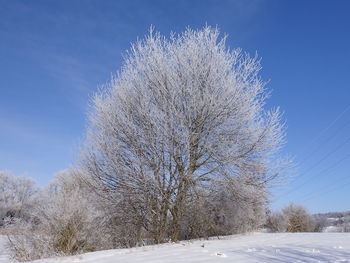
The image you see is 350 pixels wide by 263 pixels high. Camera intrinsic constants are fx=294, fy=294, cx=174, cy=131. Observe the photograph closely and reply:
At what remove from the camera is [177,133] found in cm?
906

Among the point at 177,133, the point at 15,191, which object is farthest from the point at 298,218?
the point at 15,191

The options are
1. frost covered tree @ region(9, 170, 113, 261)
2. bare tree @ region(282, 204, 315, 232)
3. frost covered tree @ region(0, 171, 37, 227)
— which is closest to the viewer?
frost covered tree @ region(9, 170, 113, 261)

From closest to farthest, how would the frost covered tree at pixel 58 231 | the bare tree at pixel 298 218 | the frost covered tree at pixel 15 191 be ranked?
the frost covered tree at pixel 58 231, the bare tree at pixel 298 218, the frost covered tree at pixel 15 191

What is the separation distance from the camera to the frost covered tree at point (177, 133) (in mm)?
9242

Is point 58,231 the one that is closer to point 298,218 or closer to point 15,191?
point 298,218

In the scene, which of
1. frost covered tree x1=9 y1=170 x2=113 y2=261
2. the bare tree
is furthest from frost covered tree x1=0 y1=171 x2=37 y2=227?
frost covered tree x1=9 y1=170 x2=113 y2=261

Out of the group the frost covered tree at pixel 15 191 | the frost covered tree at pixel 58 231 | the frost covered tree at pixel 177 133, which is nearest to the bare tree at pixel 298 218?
the frost covered tree at pixel 177 133

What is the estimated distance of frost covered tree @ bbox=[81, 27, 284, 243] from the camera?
9.24 m

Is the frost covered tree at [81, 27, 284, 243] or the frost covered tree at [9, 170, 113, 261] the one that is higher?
the frost covered tree at [81, 27, 284, 243]

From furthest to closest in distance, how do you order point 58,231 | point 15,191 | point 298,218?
point 15,191
point 298,218
point 58,231

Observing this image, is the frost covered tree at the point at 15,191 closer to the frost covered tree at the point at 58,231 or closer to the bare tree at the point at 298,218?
the bare tree at the point at 298,218

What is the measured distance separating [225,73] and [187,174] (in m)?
3.53

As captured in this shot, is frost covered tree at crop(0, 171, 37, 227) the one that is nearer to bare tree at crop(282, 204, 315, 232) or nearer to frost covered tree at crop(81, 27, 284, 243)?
bare tree at crop(282, 204, 315, 232)

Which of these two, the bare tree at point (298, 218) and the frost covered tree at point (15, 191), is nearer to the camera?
the bare tree at point (298, 218)
